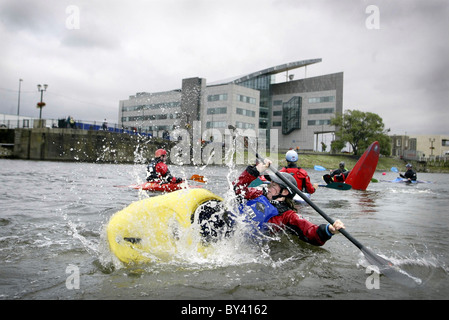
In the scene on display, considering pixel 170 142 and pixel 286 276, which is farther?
pixel 170 142

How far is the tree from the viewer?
54.9m

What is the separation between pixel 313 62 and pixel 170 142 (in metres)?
41.5

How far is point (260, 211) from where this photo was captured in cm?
435

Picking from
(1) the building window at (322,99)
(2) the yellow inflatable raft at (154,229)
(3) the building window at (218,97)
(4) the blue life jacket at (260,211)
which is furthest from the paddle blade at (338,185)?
(1) the building window at (322,99)

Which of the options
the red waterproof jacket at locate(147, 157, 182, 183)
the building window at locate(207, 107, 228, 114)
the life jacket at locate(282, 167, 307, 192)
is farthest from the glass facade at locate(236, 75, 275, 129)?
the life jacket at locate(282, 167, 307, 192)

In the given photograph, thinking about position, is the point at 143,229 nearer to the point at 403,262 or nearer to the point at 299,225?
the point at 299,225

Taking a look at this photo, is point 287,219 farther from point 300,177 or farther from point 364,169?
point 364,169

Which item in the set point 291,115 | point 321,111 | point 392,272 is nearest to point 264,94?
point 291,115

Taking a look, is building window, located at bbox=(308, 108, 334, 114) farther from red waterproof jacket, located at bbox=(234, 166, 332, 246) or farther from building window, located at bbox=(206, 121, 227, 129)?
red waterproof jacket, located at bbox=(234, 166, 332, 246)
